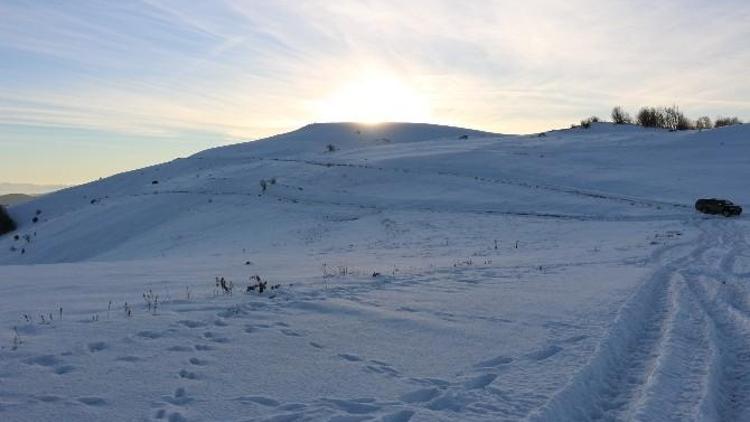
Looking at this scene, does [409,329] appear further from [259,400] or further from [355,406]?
[259,400]

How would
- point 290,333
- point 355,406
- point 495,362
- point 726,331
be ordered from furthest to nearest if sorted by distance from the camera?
1. point 726,331
2. point 290,333
3. point 495,362
4. point 355,406

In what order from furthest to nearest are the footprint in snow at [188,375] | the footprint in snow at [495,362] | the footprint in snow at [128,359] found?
the footprint in snow at [495,362], the footprint in snow at [128,359], the footprint in snow at [188,375]

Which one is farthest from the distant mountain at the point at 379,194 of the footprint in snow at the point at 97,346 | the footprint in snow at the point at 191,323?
the footprint in snow at the point at 97,346

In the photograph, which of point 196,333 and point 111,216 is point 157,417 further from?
point 111,216

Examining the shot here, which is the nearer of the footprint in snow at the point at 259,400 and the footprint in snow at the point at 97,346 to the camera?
the footprint in snow at the point at 259,400

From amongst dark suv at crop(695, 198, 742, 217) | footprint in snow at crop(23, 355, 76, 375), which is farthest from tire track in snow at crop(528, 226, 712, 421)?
dark suv at crop(695, 198, 742, 217)

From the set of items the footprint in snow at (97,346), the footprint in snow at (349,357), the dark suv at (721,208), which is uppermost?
the dark suv at (721,208)

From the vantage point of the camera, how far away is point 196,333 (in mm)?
7375

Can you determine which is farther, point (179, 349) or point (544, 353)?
point (544, 353)

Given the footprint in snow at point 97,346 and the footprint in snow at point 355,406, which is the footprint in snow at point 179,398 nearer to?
the footprint in snow at point 355,406

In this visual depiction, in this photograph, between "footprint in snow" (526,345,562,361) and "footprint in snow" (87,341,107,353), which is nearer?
"footprint in snow" (87,341,107,353)

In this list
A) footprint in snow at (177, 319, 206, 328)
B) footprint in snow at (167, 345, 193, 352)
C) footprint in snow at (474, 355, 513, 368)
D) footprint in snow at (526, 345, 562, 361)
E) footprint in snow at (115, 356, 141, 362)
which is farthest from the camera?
footprint in snow at (177, 319, 206, 328)

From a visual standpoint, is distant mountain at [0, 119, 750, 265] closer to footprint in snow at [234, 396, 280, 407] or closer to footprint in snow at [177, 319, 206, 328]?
footprint in snow at [177, 319, 206, 328]

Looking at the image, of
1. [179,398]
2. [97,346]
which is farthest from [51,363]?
[179,398]
